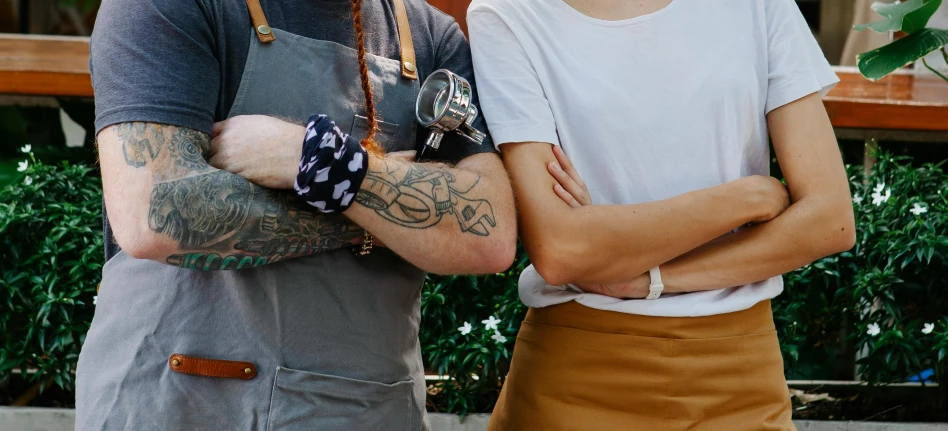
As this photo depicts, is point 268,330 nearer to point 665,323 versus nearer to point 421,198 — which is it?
point 421,198

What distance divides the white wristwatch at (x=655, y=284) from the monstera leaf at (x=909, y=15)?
161 centimetres

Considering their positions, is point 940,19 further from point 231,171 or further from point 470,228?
point 231,171

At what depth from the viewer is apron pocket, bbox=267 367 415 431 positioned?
1.62m

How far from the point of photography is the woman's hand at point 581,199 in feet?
5.93

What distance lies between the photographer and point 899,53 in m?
2.90

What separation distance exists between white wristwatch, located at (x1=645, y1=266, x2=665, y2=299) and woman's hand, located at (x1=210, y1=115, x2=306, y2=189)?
71cm

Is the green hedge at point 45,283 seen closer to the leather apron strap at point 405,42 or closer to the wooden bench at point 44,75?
the wooden bench at point 44,75

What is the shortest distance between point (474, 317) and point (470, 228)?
64.6 inches

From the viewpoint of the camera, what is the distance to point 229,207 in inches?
61.1

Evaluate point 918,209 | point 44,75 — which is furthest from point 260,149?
point 44,75

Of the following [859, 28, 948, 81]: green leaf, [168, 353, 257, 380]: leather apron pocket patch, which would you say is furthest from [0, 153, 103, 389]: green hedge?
[859, 28, 948, 81]: green leaf

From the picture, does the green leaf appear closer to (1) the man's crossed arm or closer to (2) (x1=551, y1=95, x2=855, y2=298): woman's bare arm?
(2) (x1=551, y1=95, x2=855, y2=298): woman's bare arm

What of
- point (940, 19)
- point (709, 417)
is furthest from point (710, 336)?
point (940, 19)

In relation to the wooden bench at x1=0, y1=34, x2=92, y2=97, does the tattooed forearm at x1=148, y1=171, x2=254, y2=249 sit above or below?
above
